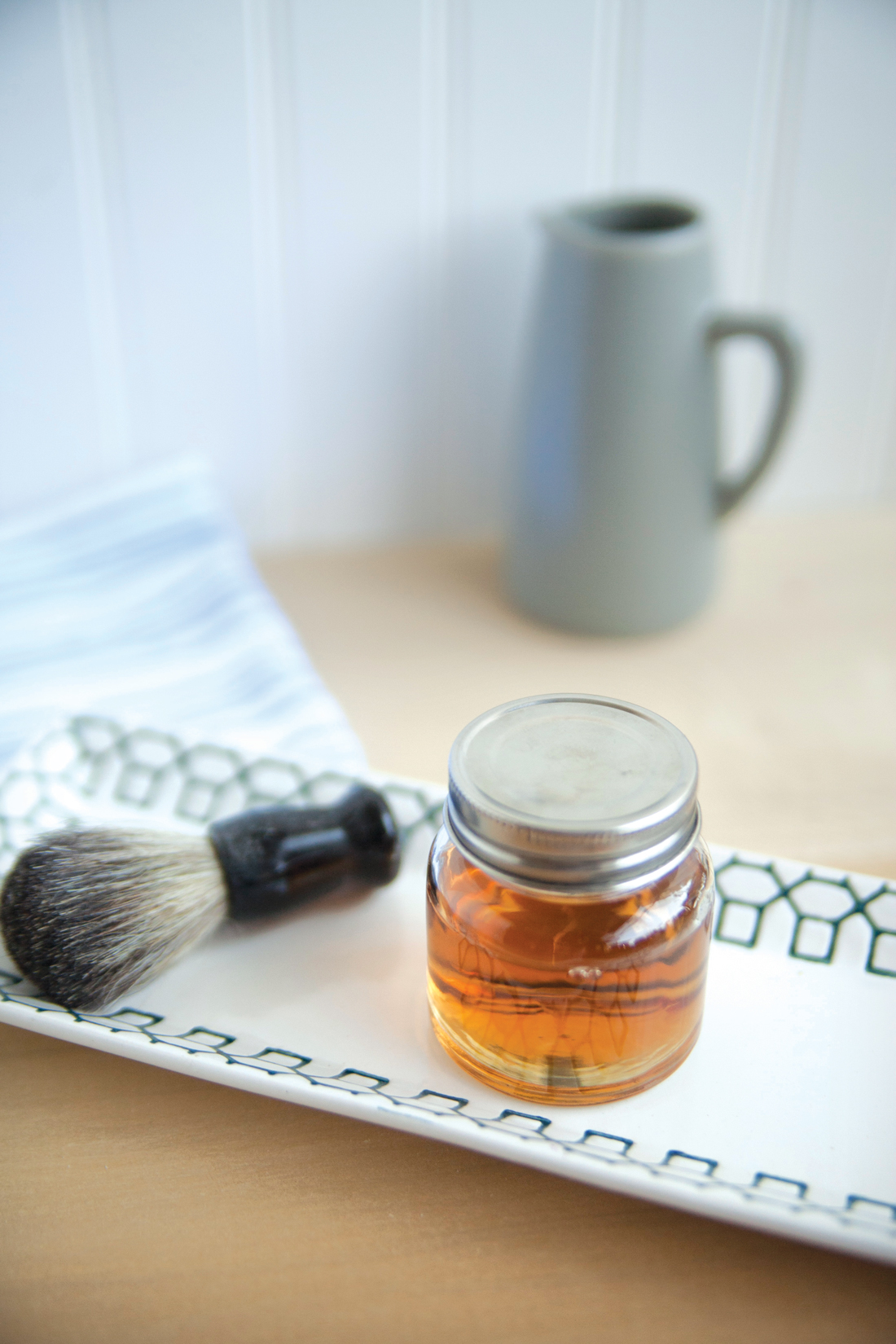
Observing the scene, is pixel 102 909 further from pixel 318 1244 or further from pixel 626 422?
pixel 626 422

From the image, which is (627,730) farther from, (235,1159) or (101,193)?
(101,193)

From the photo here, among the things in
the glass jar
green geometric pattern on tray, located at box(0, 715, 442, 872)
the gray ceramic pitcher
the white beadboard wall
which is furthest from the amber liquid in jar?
the white beadboard wall

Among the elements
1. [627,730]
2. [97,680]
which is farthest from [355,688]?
[627,730]

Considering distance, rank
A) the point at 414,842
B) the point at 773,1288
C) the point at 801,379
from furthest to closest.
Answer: the point at 801,379 → the point at 414,842 → the point at 773,1288

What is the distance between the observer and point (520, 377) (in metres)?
0.56

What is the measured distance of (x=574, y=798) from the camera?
30 centimetres

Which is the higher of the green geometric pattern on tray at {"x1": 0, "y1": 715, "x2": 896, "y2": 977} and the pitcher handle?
the pitcher handle

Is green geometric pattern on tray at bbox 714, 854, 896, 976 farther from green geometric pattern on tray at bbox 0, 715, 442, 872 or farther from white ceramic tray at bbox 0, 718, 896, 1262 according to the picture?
green geometric pattern on tray at bbox 0, 715, 442, 872

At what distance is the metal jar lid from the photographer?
0.29 metres

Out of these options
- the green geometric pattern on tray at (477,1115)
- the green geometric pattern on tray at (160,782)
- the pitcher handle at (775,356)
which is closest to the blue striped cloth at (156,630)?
the green geometric pattern on tray at (160,782)

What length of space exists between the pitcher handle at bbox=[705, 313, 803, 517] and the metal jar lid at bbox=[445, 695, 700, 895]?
0.80 ft

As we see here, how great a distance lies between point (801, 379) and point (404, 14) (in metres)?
0.25

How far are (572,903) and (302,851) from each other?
110 mm

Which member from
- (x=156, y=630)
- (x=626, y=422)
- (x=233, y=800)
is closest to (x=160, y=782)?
(x=233, y=800)
